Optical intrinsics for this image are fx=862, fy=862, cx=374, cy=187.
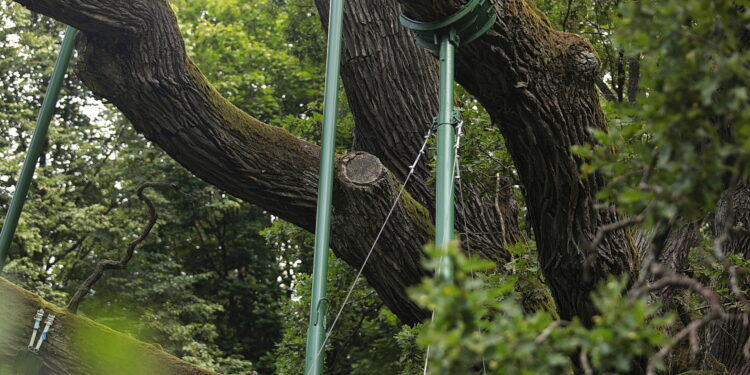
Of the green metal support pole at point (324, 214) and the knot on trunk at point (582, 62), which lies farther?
the knot on trunk at point (582, 62)

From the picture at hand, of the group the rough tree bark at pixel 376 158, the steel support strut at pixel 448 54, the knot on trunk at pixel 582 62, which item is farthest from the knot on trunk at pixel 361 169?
the knot on trunk at pixel 582 62

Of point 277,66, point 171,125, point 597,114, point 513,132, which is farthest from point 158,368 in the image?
point 277,66

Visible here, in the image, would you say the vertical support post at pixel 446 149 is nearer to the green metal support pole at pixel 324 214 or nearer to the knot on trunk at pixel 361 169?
the green metal support pole at pixel 324 214

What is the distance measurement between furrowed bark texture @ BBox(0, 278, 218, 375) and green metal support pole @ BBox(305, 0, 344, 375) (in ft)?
3.36

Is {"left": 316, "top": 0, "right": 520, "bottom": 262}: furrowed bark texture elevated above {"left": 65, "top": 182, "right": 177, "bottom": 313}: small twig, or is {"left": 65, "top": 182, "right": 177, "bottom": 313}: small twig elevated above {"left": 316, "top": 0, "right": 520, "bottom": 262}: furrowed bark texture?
{"left": 316, "top": 0, "right": 520, "bottom": 262}: furrowed bark texture

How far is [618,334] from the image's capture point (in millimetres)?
1250

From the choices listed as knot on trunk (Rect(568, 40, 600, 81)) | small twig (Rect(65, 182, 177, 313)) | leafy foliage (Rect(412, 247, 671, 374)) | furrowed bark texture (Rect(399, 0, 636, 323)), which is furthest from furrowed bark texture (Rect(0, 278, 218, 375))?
leafy foliage (Rect(412, 247, 671, 374))

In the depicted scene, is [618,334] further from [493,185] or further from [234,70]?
[234,70]

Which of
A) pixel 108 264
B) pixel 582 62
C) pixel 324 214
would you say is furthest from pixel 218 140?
pixel 582 62

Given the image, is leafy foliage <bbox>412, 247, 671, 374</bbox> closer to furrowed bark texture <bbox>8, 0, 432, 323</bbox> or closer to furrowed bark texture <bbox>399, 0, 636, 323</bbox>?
furrowed bark texture <bbox>399, 0, 636, 323</bbox>

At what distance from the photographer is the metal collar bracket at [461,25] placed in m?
3.19

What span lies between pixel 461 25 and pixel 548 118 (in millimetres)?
592

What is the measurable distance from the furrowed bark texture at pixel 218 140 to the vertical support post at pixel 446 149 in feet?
3.20

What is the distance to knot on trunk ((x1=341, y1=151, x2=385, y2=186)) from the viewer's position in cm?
408
